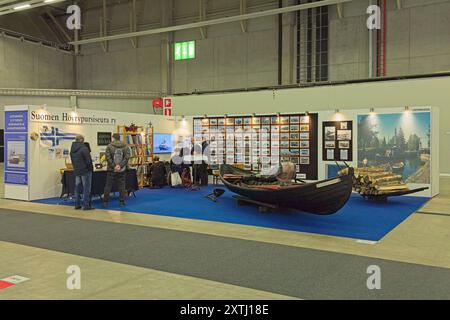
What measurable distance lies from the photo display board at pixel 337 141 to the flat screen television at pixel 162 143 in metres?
4.95

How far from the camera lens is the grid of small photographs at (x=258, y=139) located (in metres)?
12.3

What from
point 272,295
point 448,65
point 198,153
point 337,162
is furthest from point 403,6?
point 272,295

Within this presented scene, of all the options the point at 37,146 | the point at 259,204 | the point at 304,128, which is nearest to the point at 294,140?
the point at 304,128

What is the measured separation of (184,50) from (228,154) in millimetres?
6375

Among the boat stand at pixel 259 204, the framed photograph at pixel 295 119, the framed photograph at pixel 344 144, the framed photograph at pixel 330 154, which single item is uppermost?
the framed photograph at pixel 295 119

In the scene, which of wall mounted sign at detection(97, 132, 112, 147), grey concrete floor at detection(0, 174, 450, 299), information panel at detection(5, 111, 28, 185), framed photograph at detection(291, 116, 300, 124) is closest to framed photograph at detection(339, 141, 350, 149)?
framed photograph at detection(291, 116, 300, 124)

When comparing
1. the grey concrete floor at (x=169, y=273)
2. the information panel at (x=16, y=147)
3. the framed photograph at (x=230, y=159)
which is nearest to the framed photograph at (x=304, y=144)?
the framed photograph at (x=230, y=159)

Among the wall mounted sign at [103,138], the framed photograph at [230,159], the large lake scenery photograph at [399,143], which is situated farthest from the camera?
the framed photograph at [230,159]

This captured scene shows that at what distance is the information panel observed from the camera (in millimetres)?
9414

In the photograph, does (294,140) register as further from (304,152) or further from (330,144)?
(330,144)

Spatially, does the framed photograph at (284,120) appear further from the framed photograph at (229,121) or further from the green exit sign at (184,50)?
the green exit sign at (184,50)

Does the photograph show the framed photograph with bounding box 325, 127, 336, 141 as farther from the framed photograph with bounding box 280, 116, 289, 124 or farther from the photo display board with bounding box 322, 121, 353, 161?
the framed photograph with bounding box 280, 116, 289, 124

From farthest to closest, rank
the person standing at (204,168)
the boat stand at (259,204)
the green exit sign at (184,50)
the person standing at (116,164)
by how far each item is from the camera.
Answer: the green exit sign at (184,50), the person standing at (204,168), the person standing at (116,164), the boat stand at (259,204)

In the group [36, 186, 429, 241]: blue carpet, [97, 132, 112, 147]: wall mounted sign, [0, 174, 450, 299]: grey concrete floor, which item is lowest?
[0, 174, 450, 299]: grey concrete floor
